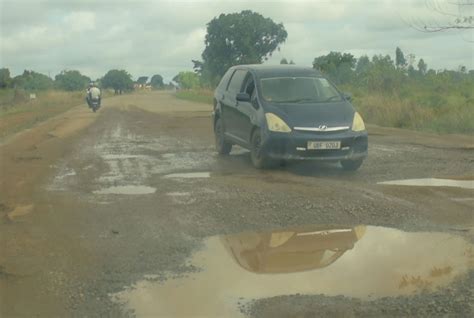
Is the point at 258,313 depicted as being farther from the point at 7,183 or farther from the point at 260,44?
the point at 260,44

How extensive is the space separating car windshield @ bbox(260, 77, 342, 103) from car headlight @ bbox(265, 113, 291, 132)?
0.61 metres

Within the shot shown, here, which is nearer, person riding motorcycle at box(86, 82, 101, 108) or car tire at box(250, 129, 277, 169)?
car tire at box(250, 129, 277, 169)

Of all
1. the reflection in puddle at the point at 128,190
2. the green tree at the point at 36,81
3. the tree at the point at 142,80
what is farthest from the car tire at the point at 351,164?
the tree at the point at 142,80

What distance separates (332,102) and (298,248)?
5.12 m

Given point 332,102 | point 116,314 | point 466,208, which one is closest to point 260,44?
point 332,102

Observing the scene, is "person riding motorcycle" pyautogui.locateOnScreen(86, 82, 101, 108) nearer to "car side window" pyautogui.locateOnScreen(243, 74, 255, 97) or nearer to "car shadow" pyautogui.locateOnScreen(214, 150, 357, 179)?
"car shadow" pyautogui.locateOnScreen(214, 150, 357, 179)

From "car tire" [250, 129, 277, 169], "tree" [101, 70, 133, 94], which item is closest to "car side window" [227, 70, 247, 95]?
"car tire" [250, 129, 277, 169]

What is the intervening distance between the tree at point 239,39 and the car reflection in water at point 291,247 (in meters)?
44.0

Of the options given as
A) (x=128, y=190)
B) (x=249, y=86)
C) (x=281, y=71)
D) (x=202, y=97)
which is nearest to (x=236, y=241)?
(x=128, y=190)

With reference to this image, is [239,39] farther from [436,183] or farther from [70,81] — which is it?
[70,81]

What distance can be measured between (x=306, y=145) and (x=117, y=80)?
12774cm

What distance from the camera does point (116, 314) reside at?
4383 mm

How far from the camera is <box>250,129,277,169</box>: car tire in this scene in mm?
10180

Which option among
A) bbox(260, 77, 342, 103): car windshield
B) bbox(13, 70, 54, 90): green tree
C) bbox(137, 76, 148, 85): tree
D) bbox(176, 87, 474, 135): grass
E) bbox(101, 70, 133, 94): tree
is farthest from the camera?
bbox(137, 76, 148, 85): tree
